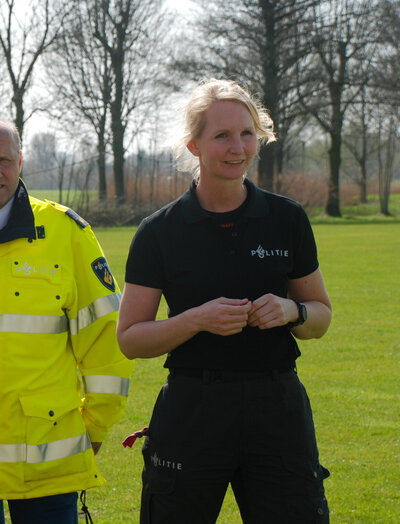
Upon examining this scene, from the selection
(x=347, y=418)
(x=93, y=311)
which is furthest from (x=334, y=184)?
(x=93, y=311)

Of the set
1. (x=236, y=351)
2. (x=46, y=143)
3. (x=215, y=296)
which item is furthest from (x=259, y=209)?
(x=46, y=143)

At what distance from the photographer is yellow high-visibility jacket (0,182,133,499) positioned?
234 cm

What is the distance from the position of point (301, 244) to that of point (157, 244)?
480mm

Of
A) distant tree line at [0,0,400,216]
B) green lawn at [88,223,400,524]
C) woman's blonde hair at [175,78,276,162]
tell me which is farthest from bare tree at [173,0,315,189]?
woman's blonde hair at [175,78,276,162]

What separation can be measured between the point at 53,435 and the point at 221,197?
0.95 metres

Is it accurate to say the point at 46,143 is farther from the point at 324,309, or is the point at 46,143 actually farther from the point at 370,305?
the point at 324,309

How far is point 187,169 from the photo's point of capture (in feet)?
8.85

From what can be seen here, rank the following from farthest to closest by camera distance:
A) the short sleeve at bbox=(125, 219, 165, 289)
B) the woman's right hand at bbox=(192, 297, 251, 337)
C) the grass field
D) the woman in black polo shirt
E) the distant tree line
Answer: the distant tree line
the grass field
the short sleeve at bbox=(125, 219, 165, 289)
the woman in black polo shirt
the woman's right hand at bbox=(192, 297, 251, 337)

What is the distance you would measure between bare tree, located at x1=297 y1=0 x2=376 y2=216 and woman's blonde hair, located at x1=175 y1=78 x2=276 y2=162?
36530 millimetres

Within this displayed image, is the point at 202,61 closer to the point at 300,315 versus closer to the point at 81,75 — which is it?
the point at 81,75

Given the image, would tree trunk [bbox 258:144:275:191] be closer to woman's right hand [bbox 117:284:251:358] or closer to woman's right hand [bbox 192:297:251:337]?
woman's right hand [bbox 117:284:251:358]

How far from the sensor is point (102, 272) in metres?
2.57

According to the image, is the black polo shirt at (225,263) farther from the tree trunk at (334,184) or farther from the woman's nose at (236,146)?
the tree trunk at (334,184)

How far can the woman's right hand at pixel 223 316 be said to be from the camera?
86.6 inches
